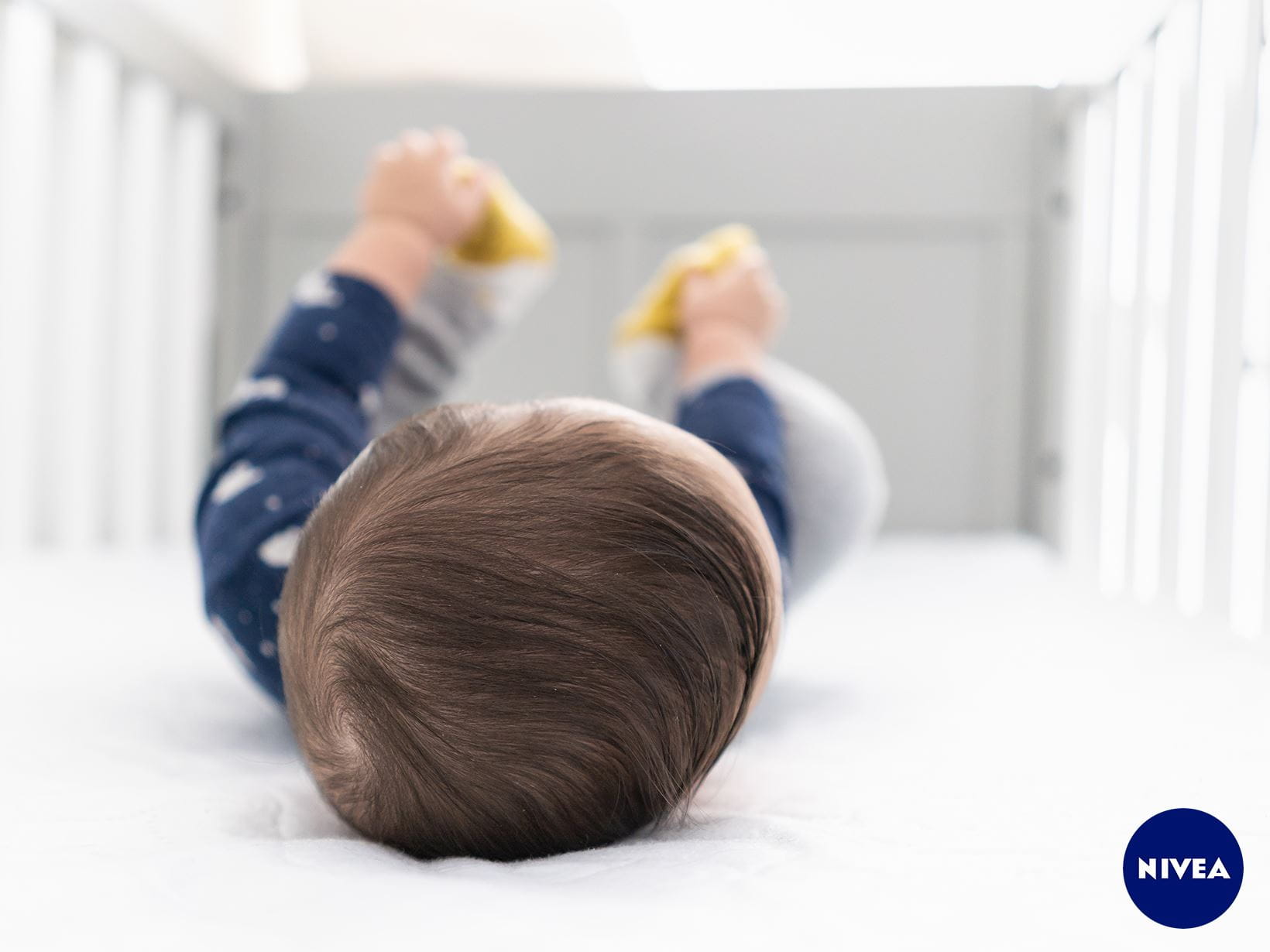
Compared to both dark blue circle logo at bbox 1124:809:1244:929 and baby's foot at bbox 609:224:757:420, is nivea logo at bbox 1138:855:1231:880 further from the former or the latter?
baby's foot at bbox 609:224:757:420

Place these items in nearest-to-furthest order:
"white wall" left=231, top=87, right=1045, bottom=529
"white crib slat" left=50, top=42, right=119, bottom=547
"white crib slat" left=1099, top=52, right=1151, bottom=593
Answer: "white crib slat" left=1099, top=52, right=1151, bottom=593
"white crib slat" left=50, top=42, right=119, bottom=547
"white wall" left=231, top=87, right=1045, bottom=529

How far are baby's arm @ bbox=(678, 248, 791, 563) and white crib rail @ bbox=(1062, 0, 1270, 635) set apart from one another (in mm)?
268

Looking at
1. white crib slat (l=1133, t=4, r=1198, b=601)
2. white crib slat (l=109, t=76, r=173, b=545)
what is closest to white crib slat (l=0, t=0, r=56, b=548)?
white crib slat (l=109, t=76, r=173, b=545)

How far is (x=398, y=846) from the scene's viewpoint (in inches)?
16.5

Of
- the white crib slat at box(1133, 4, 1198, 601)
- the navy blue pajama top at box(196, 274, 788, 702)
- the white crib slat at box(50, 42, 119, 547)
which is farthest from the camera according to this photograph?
the white crib slat at box(50, 42, 119, 547)

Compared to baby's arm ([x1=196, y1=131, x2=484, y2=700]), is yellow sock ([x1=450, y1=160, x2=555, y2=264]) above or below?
above

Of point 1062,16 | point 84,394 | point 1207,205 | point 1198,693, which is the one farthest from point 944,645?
point 84,394

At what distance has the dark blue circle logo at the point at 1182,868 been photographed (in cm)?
33

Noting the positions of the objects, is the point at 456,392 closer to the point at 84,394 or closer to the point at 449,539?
the point at 84,394

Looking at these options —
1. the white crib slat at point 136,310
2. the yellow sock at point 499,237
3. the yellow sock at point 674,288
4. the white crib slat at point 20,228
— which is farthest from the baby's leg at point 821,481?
the white crib slat at point 136,310

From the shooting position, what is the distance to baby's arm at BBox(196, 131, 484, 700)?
582 mm

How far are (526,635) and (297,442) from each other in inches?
12.9

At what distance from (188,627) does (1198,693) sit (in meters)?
0.68

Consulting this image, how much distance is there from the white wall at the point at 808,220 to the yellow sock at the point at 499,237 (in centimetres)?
88
